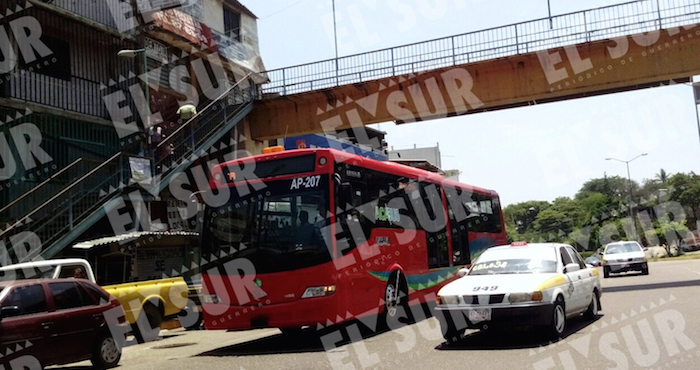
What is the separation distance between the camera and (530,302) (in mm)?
9602

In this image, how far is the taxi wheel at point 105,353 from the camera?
34.7ft

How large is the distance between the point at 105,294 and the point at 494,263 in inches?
253

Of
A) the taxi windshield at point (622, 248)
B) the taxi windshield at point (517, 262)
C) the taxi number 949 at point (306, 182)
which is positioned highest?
the taxi number 949 at point (306, 182)

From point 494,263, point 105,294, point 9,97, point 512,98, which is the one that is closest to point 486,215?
point 512,98

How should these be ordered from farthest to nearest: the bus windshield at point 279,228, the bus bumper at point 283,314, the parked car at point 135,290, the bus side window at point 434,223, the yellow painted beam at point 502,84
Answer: the yellow painted beam at point 502,84 < the bus side window at point 434,223 < the parked car at point 135,290 < the bus windshield at point 279,228 < the bus bumper at point 283,314

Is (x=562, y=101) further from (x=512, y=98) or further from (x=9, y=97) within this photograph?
(x=9, y=97)

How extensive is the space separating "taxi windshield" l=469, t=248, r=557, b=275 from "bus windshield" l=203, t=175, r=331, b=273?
258 centimetres

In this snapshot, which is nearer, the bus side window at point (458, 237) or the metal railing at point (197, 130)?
the bus side window at point (458, 237)

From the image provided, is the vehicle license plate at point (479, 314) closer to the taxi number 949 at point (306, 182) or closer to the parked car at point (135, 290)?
the taxi number 949 at point (306, 182)

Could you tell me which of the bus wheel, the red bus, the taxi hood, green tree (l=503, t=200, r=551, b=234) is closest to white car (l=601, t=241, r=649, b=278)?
the bus wheel

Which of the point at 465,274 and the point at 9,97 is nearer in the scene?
the point at 465,274

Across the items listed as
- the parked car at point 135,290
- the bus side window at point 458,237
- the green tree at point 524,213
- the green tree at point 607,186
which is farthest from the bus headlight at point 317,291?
the green tree at point 607,186

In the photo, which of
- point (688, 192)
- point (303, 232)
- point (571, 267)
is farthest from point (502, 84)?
point (688, 192)

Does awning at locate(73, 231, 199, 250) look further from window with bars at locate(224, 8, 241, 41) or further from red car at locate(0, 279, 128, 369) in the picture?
window with bars at locate(224, 8, 241, 41)
